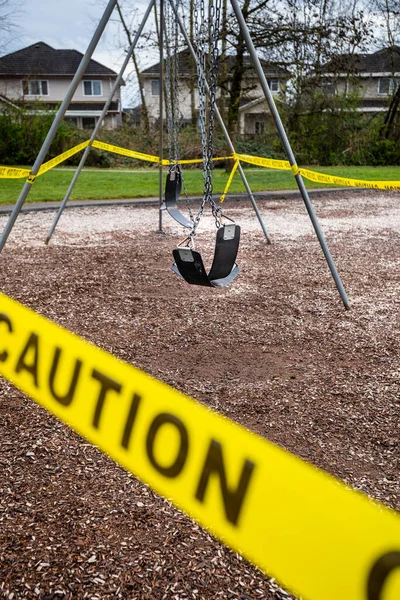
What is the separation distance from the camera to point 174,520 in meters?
2.32

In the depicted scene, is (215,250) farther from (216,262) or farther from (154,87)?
(154,87)

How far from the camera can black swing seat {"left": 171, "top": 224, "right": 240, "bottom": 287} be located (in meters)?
3.89

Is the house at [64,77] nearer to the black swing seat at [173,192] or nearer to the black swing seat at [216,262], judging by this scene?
the black swing seat at [173,192]

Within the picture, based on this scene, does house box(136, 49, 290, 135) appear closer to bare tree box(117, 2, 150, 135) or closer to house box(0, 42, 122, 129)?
bare tree box(117, 2, 150, 135)

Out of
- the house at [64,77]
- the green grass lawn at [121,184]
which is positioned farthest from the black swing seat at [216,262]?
the house at [64,77]

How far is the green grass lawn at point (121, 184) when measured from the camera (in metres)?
13.2

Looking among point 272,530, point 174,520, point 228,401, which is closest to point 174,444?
point 272,530

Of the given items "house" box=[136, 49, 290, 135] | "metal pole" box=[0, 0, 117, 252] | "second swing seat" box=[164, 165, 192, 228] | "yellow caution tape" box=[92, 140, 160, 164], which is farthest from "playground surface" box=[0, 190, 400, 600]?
"house" box=[136, 49, 290, 135]

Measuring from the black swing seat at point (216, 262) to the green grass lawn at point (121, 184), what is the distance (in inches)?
355

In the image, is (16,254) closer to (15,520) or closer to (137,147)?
(15,520)

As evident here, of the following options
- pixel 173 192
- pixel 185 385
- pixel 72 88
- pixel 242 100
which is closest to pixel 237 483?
pixel 185 385

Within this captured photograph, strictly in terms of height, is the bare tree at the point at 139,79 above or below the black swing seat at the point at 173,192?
above

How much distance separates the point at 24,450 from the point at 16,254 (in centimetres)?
491

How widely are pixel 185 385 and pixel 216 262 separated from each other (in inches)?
40.1
